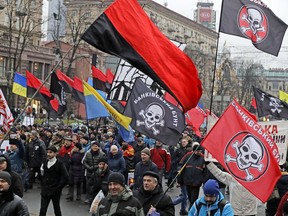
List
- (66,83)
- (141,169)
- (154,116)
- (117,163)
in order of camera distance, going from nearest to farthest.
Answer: (154,116), (141,169), (117,163), (66,83)

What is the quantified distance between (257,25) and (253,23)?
0.12m

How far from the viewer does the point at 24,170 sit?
43.6ft

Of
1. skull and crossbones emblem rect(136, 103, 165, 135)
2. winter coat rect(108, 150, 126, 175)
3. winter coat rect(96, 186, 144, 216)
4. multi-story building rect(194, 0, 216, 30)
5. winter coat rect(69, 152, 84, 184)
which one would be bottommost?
winter coat rect(69, 152, 84, 184)

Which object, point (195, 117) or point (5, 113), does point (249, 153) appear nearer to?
point (5, 113)

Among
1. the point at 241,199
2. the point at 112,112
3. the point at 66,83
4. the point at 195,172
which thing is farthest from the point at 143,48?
the point at 66,83

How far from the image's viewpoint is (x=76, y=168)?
1212cm

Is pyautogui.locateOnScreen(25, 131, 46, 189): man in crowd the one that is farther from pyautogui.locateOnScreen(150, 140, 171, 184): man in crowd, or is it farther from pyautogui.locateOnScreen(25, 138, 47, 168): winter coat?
pyautogui.locateOnScreen(150, 140, 171, 184): man in crowd

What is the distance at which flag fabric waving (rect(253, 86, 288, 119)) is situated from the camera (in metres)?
16.1

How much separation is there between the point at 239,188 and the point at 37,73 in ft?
161

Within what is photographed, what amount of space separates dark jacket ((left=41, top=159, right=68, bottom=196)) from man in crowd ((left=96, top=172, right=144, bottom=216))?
13.0ft

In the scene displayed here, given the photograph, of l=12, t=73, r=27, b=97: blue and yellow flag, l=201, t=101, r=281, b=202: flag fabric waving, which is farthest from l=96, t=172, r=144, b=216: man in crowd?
l=12, t=73, r=27, b=97: blue and yellow flag

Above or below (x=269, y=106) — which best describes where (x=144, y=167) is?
below

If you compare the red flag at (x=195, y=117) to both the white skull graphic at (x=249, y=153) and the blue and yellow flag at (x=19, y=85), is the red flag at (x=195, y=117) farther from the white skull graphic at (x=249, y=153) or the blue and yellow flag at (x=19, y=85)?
the white skull graphic at (x=249, y=153)

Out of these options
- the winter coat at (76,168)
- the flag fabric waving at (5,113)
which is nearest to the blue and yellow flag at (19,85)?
the winter coat at (76,168)
